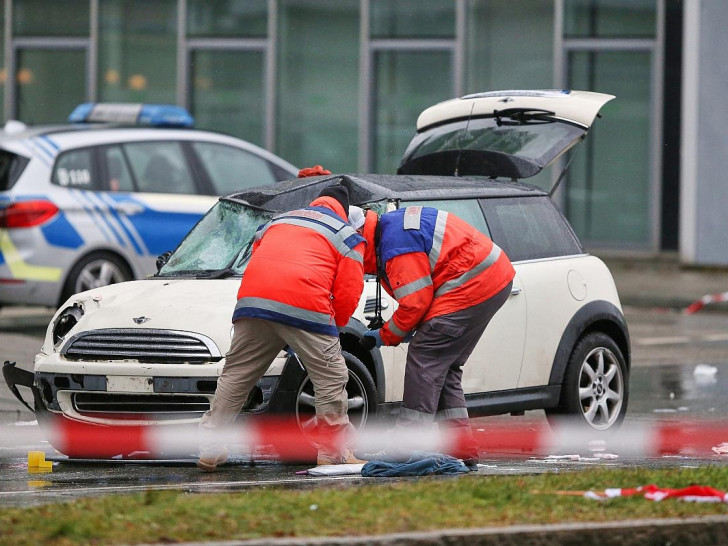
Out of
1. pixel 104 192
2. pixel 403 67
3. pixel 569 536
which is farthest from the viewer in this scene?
pixel 403 67

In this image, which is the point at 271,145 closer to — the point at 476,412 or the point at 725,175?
the point at 725,175

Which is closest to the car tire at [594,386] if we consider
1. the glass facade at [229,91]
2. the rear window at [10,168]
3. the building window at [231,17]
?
the rear window at [10,168]

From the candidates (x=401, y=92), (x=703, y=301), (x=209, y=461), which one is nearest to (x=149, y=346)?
(x=209, y=461)

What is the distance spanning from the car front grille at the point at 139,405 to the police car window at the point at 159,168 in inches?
242

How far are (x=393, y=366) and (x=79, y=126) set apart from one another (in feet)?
22.4

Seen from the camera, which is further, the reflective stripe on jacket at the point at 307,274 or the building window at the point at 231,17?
the building window at the point at 231,17

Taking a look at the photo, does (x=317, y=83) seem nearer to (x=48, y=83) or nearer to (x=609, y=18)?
(x=48, y=83)

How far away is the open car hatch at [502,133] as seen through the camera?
10047 mm

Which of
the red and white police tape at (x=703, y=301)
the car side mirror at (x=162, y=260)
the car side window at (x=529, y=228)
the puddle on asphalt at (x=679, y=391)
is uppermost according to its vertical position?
the car side window at (x=529, y=228)

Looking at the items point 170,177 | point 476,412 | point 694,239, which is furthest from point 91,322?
point 694,239

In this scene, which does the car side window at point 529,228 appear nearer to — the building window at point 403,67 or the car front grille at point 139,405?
the car front grille at point 139,405

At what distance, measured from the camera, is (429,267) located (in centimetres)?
796

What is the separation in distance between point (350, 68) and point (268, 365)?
15.1 m

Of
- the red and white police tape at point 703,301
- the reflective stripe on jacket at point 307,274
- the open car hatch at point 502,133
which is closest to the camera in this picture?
the reflective stripe on jacket at point 307,274
